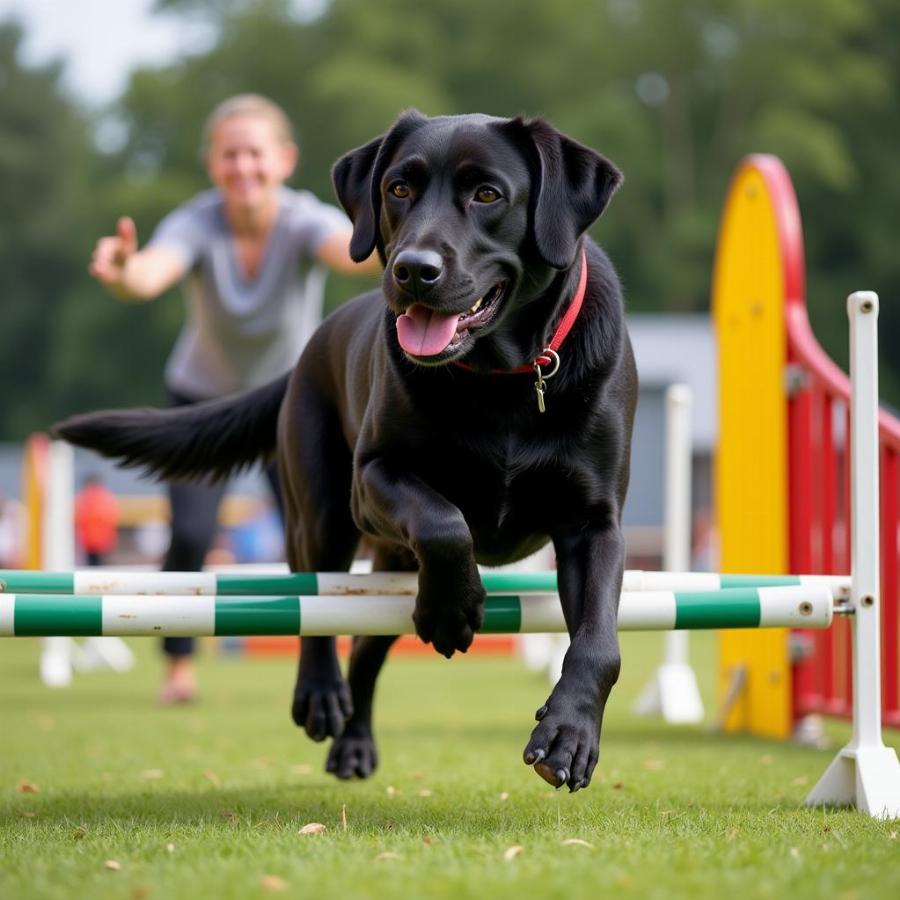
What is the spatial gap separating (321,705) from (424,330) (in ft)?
4.02

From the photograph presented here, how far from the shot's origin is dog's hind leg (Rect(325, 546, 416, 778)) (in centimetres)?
411

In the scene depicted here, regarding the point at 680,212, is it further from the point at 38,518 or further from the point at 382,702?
the point at 382,702

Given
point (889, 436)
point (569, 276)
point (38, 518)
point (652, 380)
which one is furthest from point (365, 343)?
point (652, 380)

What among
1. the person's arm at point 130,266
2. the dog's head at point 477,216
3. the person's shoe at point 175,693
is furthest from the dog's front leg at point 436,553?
the person's shoe at point 175,693

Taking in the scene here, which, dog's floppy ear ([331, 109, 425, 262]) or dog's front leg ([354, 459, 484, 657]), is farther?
dog's floppy ear ([331, 109, 425, 262])

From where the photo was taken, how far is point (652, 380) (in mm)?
24297

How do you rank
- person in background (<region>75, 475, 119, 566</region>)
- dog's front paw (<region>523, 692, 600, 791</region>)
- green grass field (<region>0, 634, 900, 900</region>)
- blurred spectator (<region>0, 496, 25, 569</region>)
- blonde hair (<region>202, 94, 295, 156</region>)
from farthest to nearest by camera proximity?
blurred spectator (<region>0, 496, 25, 569</region>) < person in background (<region>75, 475, 119, 566</region>) < blonde hair (<region>202, 94, 295, 156</region>) < dog's front paw (<region>523, 692, 600, 791</region>) < green grass field (<region>0, 634, 900, 900</region>)

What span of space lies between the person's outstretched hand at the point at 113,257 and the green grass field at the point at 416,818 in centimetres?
153

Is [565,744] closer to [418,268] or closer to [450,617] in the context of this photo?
[450,617]

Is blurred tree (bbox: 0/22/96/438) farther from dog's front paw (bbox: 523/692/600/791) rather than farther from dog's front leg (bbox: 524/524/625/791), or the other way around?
dog's front paw (bbox: 523/692/600/791)

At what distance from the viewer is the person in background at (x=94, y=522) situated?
15.6 m

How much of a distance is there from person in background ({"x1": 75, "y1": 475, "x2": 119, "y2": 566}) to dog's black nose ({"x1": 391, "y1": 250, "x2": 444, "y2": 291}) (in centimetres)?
1279

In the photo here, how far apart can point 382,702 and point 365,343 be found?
4.12 m

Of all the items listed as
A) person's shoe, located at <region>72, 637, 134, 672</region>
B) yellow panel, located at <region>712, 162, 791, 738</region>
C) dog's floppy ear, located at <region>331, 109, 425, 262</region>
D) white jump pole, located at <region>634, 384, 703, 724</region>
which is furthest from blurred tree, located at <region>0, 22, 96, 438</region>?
dog's floppy ear, located at <region>331, 109, 425, 262</region>
